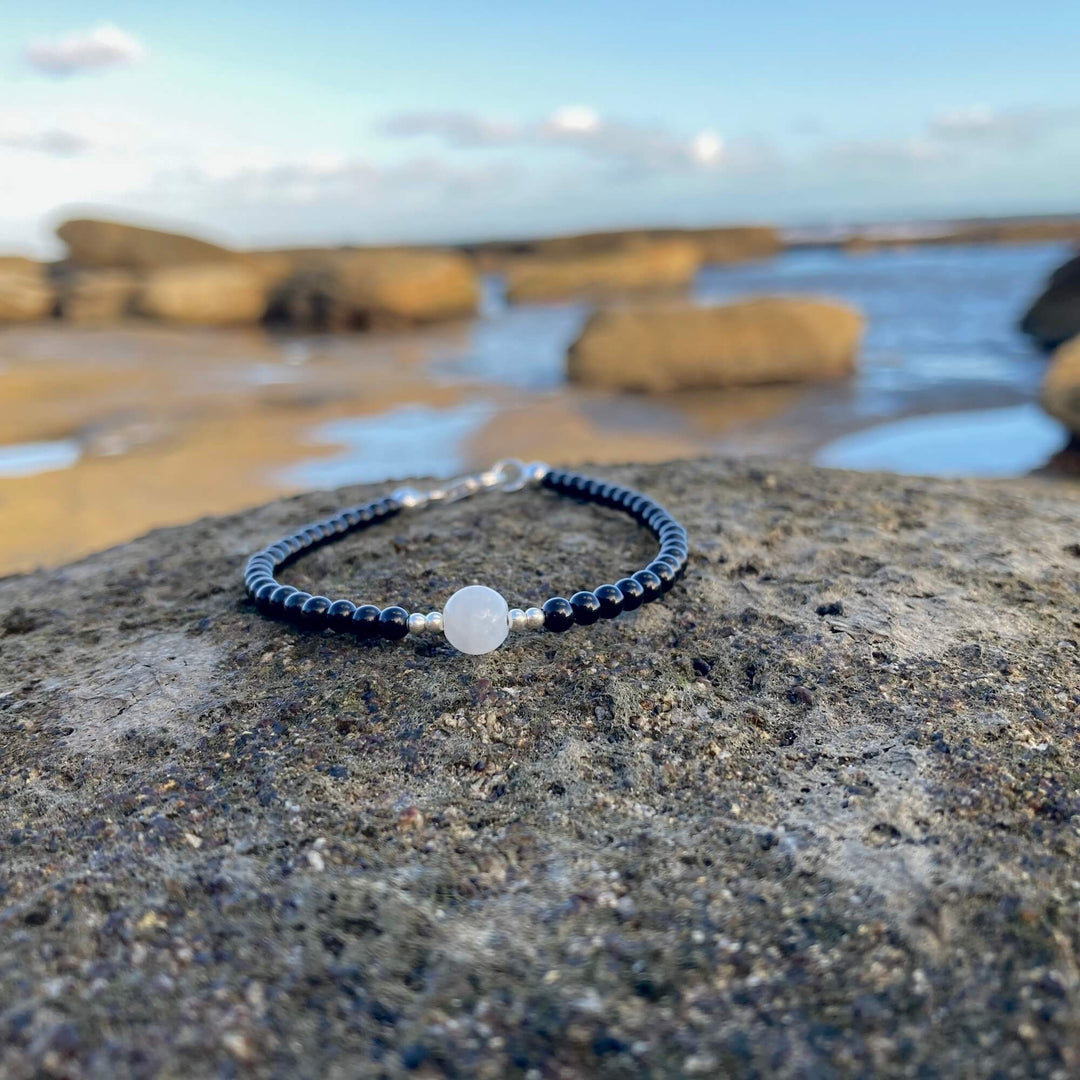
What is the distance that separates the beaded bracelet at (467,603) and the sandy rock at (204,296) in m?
11.7

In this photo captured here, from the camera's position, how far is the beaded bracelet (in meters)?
1.62

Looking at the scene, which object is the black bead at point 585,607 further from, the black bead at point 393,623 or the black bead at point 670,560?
the black bead at point 393,623

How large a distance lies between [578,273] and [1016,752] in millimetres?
17854

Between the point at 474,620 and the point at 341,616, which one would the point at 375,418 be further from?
the point at 474,620

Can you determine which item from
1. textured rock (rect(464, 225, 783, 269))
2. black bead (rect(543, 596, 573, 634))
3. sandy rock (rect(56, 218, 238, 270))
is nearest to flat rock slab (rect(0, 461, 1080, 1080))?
black bead (rect(543, 596, 573, 634))

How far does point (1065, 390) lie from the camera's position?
446cm

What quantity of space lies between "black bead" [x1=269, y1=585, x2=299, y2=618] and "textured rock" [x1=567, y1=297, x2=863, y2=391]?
5961mm

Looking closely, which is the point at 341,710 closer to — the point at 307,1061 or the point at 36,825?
the point at 36,825

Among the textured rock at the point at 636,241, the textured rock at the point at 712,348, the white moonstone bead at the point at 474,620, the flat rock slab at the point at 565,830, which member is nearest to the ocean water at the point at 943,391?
the textured rock at the point at 712,348

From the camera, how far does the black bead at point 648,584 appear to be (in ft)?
5.83

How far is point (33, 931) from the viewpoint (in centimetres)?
107

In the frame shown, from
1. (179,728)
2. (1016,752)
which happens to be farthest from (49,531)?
(1016,752)

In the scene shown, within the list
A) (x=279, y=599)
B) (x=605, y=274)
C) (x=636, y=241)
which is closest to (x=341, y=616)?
(x=279, y=599)

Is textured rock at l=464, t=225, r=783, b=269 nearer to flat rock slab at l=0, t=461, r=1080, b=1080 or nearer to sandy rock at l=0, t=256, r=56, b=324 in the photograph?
sandy rock at l=0, t=256, r=56, b=324
